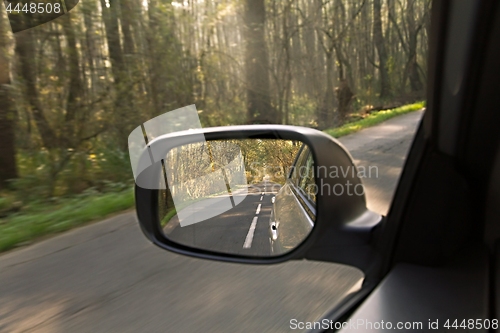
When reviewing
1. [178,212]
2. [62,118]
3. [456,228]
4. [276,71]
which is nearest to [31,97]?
[62,118]

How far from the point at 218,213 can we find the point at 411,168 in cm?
97

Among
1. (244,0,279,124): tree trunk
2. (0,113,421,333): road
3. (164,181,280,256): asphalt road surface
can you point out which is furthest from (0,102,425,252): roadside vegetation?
(244,0,279,124): tree trunk

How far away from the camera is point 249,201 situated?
202 cm

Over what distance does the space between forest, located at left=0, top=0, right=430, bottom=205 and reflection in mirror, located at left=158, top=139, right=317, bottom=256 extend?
706 mm

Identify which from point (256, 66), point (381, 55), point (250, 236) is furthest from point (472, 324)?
point (381, 55)

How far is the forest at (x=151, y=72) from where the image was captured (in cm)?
744

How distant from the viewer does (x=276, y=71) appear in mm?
16734

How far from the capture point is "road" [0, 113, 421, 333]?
2.53m

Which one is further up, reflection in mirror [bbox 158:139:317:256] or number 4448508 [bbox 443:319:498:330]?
reflection in mirror [bbox 158:139:317:256]

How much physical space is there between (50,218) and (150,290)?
8.51ft

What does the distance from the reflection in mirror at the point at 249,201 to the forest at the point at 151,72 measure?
706mm

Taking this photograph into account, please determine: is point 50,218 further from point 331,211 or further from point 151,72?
point 151,72

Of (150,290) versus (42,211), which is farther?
(42,211)

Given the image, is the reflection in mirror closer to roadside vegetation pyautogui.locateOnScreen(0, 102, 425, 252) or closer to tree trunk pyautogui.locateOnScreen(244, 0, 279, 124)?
roadside vegetation pyautogui.locateOnScreen(0, 102, 425, 252)
